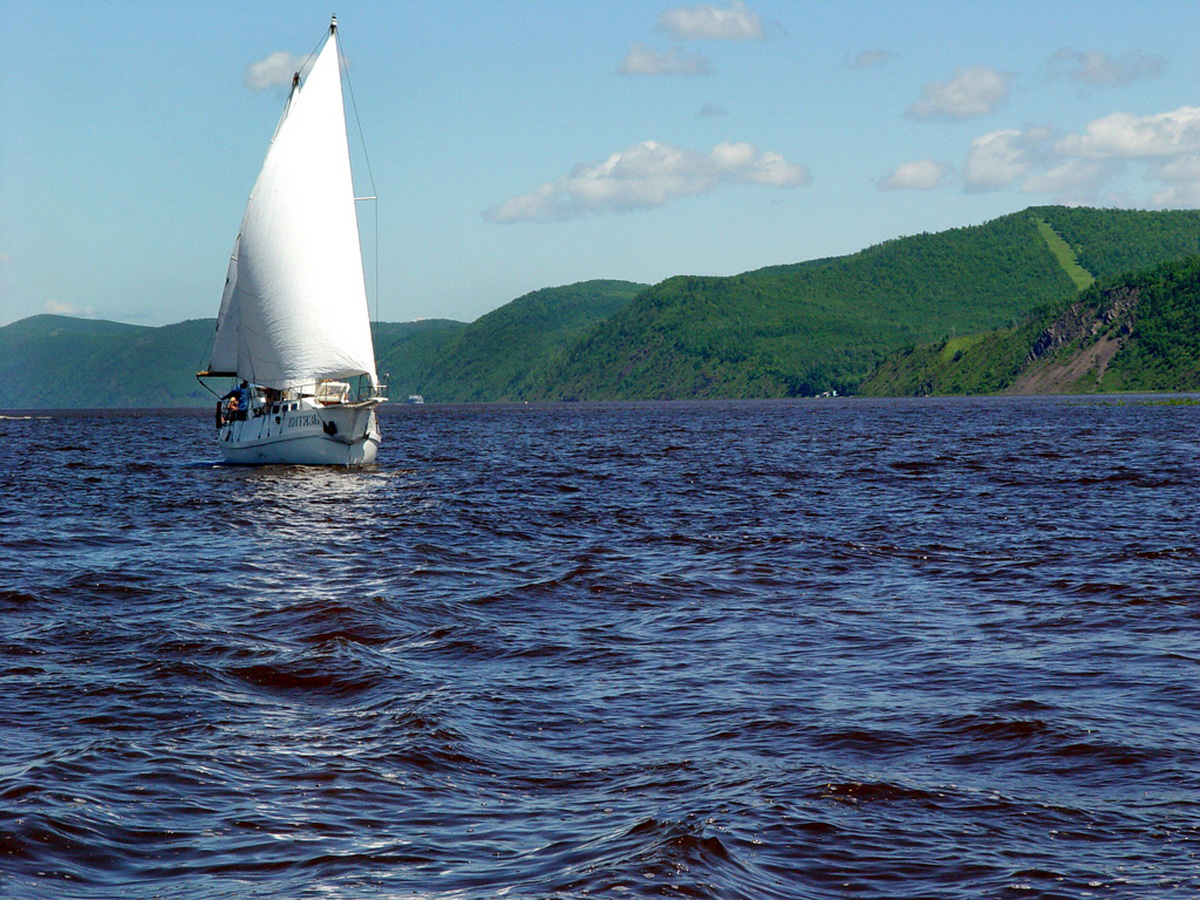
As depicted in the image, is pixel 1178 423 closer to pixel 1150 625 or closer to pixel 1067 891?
pixel 1150 625

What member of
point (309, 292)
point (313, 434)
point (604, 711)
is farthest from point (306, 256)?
point (604, 711)

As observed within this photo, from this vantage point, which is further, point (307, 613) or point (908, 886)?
point (307, 613)

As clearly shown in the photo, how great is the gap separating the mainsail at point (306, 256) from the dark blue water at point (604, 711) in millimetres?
17740

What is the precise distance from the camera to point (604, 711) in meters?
→ 11.2

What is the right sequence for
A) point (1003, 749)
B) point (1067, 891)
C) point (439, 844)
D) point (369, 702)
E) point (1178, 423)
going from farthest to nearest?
point (1178, 423) < point (369, 702) < point (1003, 749) < point (439, 844) < point (1067, 891)

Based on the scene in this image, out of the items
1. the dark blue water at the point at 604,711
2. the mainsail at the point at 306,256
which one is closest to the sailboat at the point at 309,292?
the mainsail at the point at 306,256

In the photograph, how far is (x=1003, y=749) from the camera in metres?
9.84

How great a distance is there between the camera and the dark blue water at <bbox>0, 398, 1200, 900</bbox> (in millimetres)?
7527

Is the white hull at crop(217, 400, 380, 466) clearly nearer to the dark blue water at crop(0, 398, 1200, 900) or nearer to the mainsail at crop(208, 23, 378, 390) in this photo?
the mainsail at crop(208, 23, 378, 390)

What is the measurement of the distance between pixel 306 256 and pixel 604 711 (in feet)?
116

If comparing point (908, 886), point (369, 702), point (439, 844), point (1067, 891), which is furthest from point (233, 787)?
point (1067, 891)

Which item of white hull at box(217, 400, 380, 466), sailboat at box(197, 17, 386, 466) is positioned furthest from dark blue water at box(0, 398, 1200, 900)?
sailboat at box(197, 17, 386, 466)

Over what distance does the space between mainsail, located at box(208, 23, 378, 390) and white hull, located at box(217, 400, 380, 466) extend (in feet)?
3.87

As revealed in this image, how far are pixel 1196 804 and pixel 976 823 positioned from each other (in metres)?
1.56
